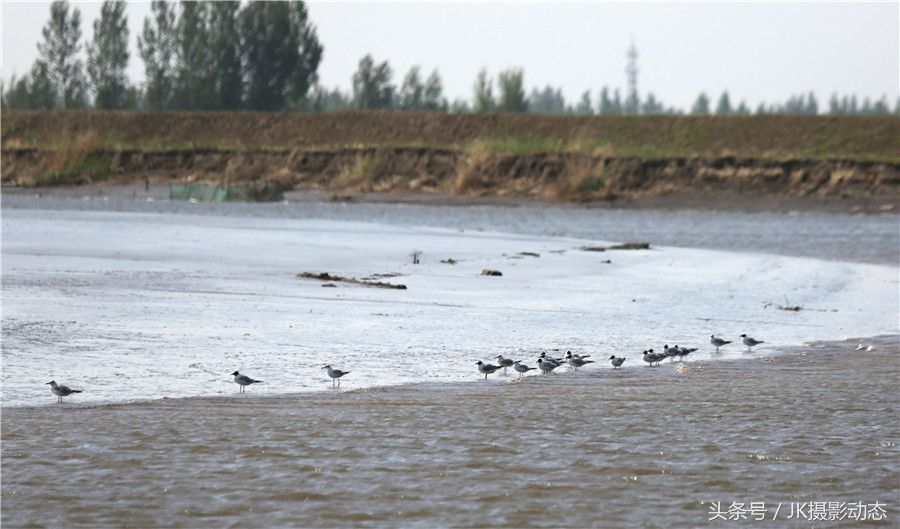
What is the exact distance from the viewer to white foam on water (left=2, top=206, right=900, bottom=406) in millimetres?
10836

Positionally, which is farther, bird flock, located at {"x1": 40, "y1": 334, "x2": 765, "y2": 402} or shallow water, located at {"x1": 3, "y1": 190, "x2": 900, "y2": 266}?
shallow water, located at {"x1": 3, "y1": 190, "x2": 900, "y2": 266}

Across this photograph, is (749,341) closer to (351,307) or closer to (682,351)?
(682,351)

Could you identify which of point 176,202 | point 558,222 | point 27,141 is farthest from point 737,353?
point 27,141

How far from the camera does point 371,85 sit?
8094cm

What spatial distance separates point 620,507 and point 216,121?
2445 inches

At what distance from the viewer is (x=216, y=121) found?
67188 mm

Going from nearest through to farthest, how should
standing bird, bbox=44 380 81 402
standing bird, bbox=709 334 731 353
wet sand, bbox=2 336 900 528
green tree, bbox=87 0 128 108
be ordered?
wet sand, bbox=2 336 900 528 < standing bird, bbox=44 380 81 402 < standing bird, bbox=709 334 731 353 < green tree, bbox=87 0 128 108

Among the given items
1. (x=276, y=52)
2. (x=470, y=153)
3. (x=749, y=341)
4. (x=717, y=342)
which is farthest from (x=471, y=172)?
(x=717, y=342)

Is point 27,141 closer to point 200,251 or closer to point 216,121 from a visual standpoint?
point 216,121

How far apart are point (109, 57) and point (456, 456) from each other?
70.2 meters

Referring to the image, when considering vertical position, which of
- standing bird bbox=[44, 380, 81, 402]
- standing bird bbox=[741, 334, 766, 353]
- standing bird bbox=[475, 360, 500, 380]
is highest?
standing bird bbox=[44, 380, 81, 402]

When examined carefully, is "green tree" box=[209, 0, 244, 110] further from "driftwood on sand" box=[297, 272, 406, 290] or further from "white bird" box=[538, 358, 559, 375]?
"white bird" box=[538, 358, 559, 375]

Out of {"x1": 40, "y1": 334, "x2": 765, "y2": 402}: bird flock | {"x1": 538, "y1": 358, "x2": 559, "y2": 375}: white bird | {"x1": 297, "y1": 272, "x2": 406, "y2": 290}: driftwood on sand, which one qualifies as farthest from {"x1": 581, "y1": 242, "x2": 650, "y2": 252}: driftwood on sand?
{"x1": 538, "y1": 358, "x2": 559, "y2": 375}: white bird

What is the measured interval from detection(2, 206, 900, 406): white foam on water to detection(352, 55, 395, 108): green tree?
56.2m
